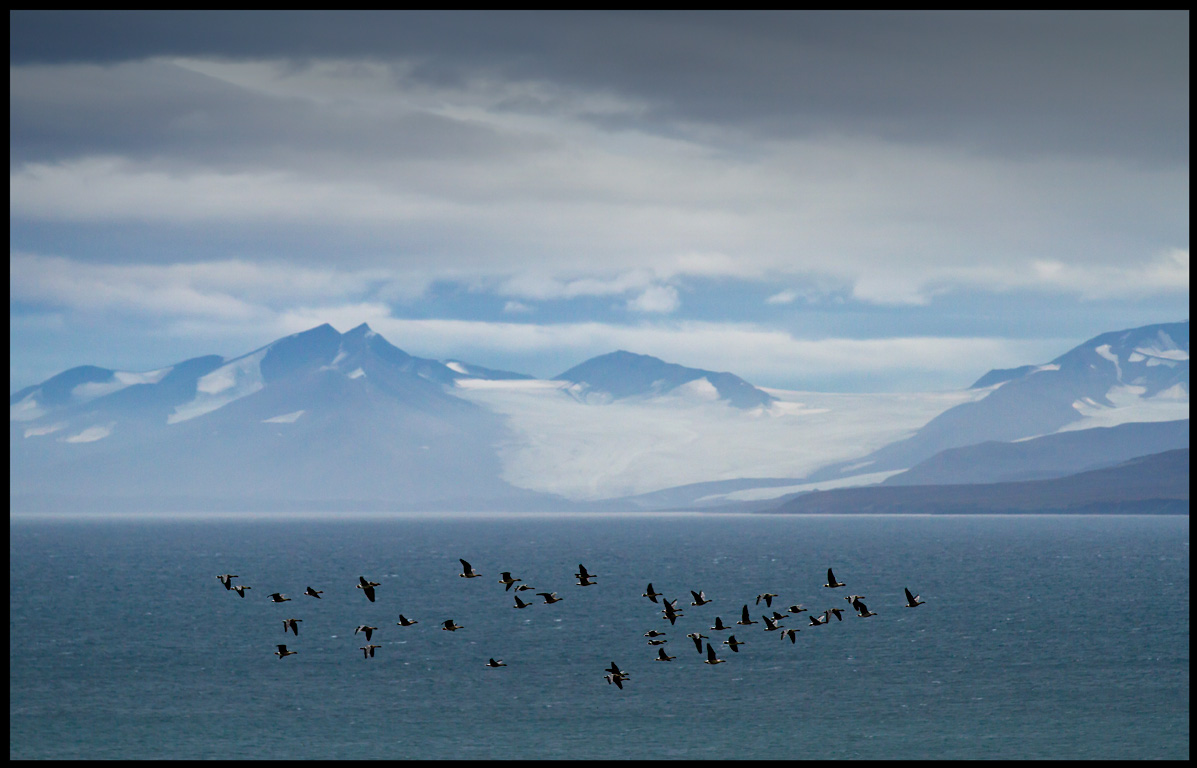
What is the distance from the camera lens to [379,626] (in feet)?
604

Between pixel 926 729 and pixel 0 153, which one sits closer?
pixel 0 153

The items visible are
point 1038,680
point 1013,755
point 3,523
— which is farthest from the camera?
point 1038,680

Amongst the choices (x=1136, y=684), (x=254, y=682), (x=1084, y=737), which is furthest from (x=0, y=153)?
(x=1136, y=684)

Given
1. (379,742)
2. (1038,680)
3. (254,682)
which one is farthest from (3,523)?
(1038,680)

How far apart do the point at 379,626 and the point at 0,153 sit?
155435mm

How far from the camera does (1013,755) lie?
4375 inches

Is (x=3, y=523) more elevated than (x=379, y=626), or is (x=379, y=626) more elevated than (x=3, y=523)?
(x=3, y=523)

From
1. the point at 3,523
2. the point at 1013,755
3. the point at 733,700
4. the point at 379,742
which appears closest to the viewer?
the point at 3,523

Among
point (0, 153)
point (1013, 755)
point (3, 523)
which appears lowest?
point (1013, 755)

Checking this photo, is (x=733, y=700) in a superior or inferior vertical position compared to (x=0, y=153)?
inferior

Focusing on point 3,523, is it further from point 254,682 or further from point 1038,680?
point 1038,680

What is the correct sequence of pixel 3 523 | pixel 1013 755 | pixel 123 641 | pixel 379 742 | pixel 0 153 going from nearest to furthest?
pixel 0 153, pixel 3 523, pixel 1013 755, pixel 379 742, pixel 123 641

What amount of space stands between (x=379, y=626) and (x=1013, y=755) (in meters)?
99.8

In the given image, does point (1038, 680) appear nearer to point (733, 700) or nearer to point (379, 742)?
point (733, 700)
